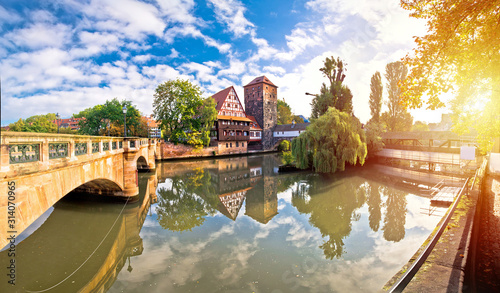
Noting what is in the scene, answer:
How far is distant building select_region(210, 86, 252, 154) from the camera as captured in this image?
4059 centimetres

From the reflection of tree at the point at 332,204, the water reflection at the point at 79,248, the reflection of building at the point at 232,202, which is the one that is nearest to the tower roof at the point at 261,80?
the reflection of tree at the point at 332,204

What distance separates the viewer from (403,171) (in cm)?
2256

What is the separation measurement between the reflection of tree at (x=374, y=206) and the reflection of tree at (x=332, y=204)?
45 centimetres

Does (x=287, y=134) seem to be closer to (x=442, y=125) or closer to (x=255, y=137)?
(x=255, y=137)

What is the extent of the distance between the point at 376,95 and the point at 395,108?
3957 millimetres

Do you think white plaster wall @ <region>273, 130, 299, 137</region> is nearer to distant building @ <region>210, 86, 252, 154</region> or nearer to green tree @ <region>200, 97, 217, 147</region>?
distant building @ <region>210, 86, 252, 154</region>

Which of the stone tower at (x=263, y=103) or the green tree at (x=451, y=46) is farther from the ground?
the stone tower at (x=263, y=103)

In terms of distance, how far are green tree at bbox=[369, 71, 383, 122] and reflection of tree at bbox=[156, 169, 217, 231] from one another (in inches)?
1379

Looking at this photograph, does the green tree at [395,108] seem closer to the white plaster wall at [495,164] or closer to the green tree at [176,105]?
the white plaster wall at [495,164]

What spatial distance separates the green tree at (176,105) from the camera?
34.4 meters

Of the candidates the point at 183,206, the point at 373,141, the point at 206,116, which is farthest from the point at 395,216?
the point at 206,116

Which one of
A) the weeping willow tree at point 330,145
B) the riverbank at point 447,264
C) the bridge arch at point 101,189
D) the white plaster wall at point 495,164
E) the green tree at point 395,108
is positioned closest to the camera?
the riverbank at point 447,264

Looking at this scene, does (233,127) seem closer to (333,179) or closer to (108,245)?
(333,179)

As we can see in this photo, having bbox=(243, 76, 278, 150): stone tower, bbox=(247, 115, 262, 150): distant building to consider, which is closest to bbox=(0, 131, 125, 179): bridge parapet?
bbox=(247, 115, 262, 150): distant building
